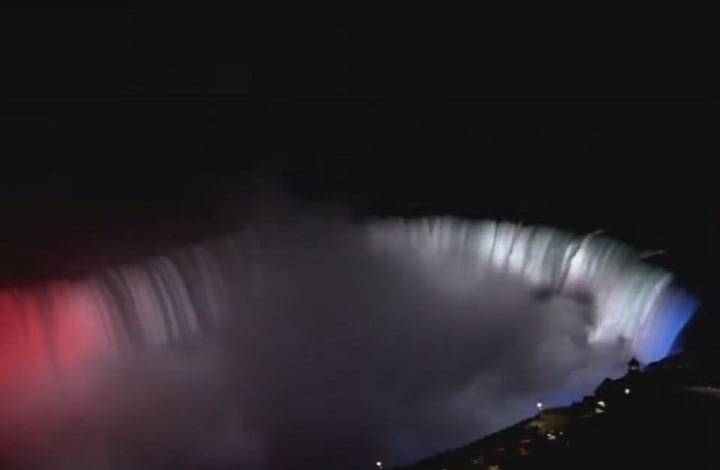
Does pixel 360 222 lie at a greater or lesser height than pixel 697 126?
lesser

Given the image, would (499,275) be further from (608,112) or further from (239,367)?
(239,367)

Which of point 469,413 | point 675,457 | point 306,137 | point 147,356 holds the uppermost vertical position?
point 306,137

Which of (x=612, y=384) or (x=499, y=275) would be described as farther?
(x=499, y=275)

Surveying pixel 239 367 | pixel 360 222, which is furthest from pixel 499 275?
pixel 239 367

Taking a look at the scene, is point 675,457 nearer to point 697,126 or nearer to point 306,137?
point 697,126

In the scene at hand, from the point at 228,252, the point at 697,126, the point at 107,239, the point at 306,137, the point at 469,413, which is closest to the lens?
the point at 469,413

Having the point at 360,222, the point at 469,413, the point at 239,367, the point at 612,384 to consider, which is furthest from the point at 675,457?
the point at 360,222

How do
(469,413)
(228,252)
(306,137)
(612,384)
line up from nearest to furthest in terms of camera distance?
(612,384)
(469,413)
(228,252)
(306,137)
